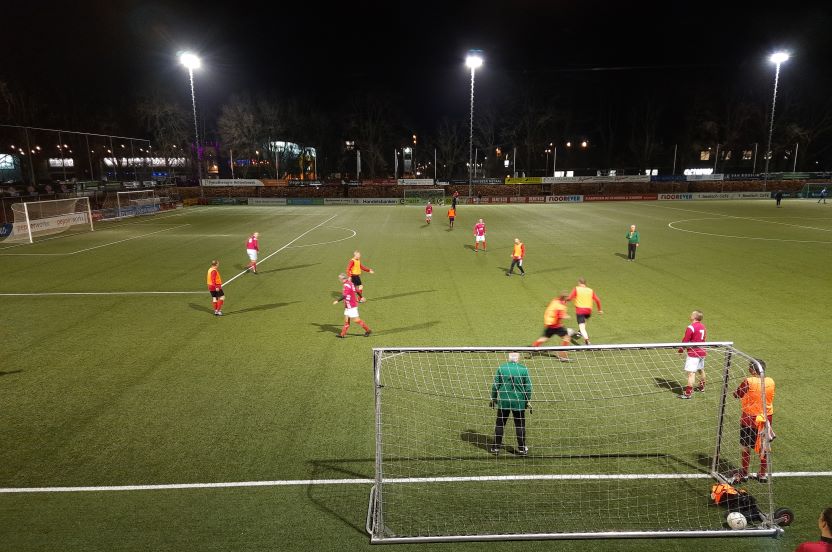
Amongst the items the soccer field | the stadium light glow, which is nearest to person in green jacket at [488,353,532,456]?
the soccer field

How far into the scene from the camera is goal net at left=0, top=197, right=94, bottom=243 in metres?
29.2

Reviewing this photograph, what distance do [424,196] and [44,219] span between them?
3993 cm

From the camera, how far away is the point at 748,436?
6438mm

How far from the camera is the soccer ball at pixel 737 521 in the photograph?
5578 mm

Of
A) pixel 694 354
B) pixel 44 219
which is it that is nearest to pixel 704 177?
pixel 694 354

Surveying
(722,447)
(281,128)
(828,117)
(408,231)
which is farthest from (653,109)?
(722,447)

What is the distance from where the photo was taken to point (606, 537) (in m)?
5.55

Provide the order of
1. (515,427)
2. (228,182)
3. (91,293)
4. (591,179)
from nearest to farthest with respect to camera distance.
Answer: (515,427)
(91,293)
(228,182)
(591,179)

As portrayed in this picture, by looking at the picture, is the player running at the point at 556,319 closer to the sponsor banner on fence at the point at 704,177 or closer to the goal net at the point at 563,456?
the goal net at the point at 563,456

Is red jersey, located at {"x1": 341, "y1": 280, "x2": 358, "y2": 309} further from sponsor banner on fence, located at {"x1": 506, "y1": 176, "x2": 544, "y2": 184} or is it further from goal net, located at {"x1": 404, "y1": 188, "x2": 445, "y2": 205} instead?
sponsor banner on fence, located at {"x1": 506, "y1": 176, "x2": 544, "y2": 184}

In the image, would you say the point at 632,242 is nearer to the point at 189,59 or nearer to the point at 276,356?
the point at 276,356

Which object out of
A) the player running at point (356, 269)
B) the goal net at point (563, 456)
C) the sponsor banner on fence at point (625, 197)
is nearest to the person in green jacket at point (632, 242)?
the goal net at point (563, 456)

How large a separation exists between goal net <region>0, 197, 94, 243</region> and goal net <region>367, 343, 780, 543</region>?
3092 centimetres

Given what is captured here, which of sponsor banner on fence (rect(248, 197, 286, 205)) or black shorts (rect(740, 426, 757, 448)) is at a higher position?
sponsor banner on fence (rect(248, 197, 286, 205))
